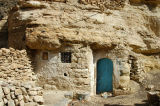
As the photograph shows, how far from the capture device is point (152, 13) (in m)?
14.6

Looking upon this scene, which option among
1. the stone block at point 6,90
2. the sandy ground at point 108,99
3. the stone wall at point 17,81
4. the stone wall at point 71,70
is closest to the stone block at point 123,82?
the sandy ground at point 108,99

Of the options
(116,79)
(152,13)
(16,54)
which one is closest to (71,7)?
(16,54)

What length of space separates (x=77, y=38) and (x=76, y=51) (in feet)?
2.40

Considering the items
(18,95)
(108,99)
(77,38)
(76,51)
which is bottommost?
(108,99)

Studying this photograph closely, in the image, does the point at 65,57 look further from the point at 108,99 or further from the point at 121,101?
the point at 121,101

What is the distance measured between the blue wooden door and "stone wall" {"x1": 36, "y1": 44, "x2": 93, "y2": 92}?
191cm

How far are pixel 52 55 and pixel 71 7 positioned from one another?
3.00 m

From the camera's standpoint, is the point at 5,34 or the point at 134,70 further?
the point at 5,34

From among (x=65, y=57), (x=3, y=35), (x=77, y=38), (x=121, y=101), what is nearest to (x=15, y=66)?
(x=65, y=57)

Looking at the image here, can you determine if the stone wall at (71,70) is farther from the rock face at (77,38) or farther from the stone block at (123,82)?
the stone block at (123,82)

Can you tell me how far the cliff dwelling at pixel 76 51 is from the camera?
11125mm

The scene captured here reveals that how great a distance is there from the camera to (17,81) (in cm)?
964

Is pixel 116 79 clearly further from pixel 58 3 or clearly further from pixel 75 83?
pixel 58 3

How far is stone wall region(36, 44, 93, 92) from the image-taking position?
11.4 meters
